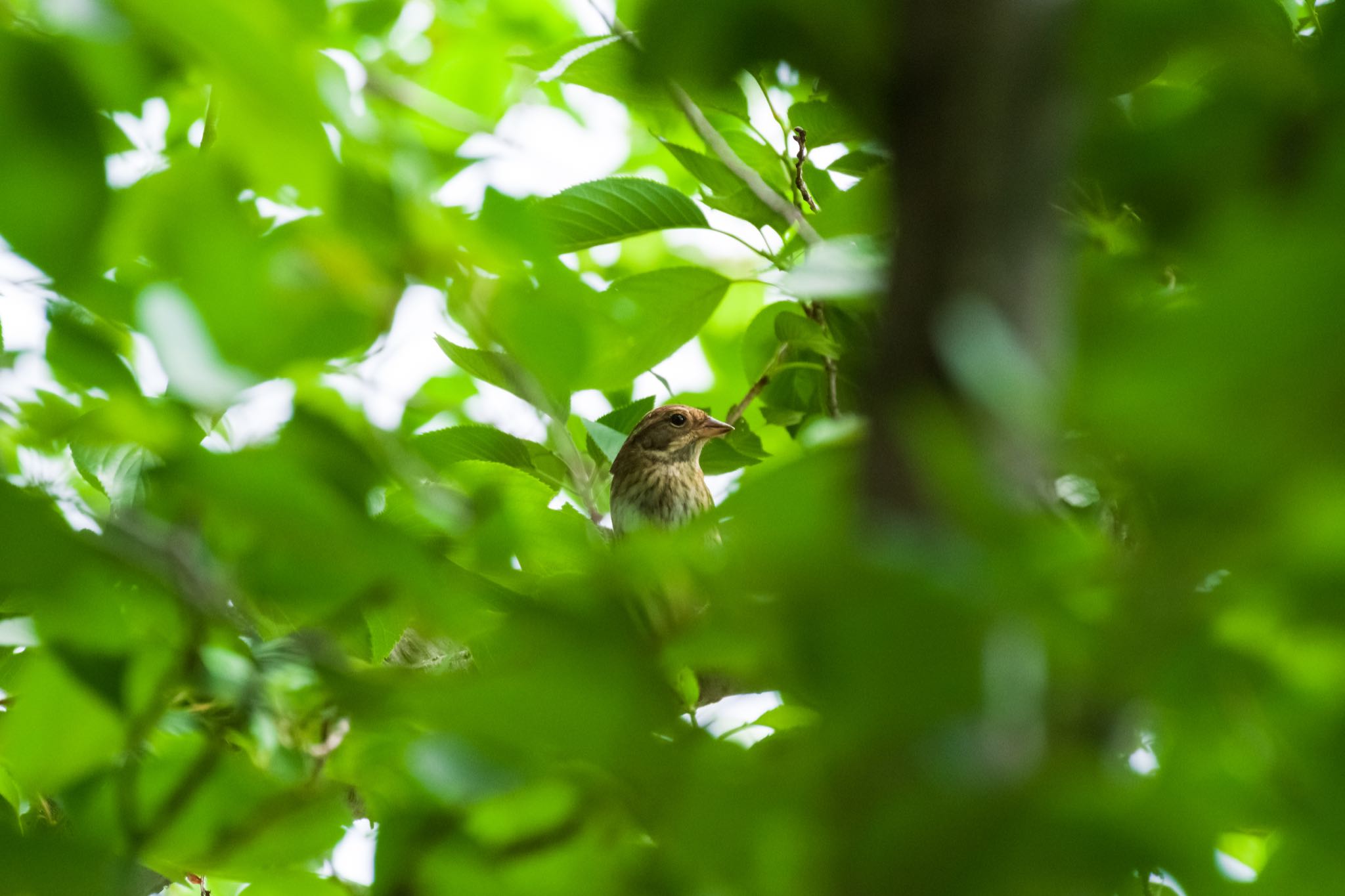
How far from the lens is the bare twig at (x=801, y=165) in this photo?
2324mm

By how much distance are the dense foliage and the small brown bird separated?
5494mm

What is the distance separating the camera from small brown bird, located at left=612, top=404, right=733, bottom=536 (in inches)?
257

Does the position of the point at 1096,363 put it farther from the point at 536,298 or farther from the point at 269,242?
the point at 269,242

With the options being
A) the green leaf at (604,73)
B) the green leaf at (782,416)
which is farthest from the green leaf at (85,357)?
the green leaf at (782,416)

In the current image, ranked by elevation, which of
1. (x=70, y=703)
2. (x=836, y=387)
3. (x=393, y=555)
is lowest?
(x=836, y=387)

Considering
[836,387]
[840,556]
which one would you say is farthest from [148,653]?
[836,387]

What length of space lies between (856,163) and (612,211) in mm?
458

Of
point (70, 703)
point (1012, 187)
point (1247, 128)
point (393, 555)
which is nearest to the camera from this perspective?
point (1012, 187)

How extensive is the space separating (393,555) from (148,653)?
17.0 inches

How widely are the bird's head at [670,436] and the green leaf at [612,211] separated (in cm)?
398

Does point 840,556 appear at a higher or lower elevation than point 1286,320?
lower

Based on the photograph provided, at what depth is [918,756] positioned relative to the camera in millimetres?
464

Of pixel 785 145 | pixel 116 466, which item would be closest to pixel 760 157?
pixel 785 145

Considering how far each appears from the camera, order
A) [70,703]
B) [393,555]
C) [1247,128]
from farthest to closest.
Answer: [70,703], [1247,128], [393,555]
